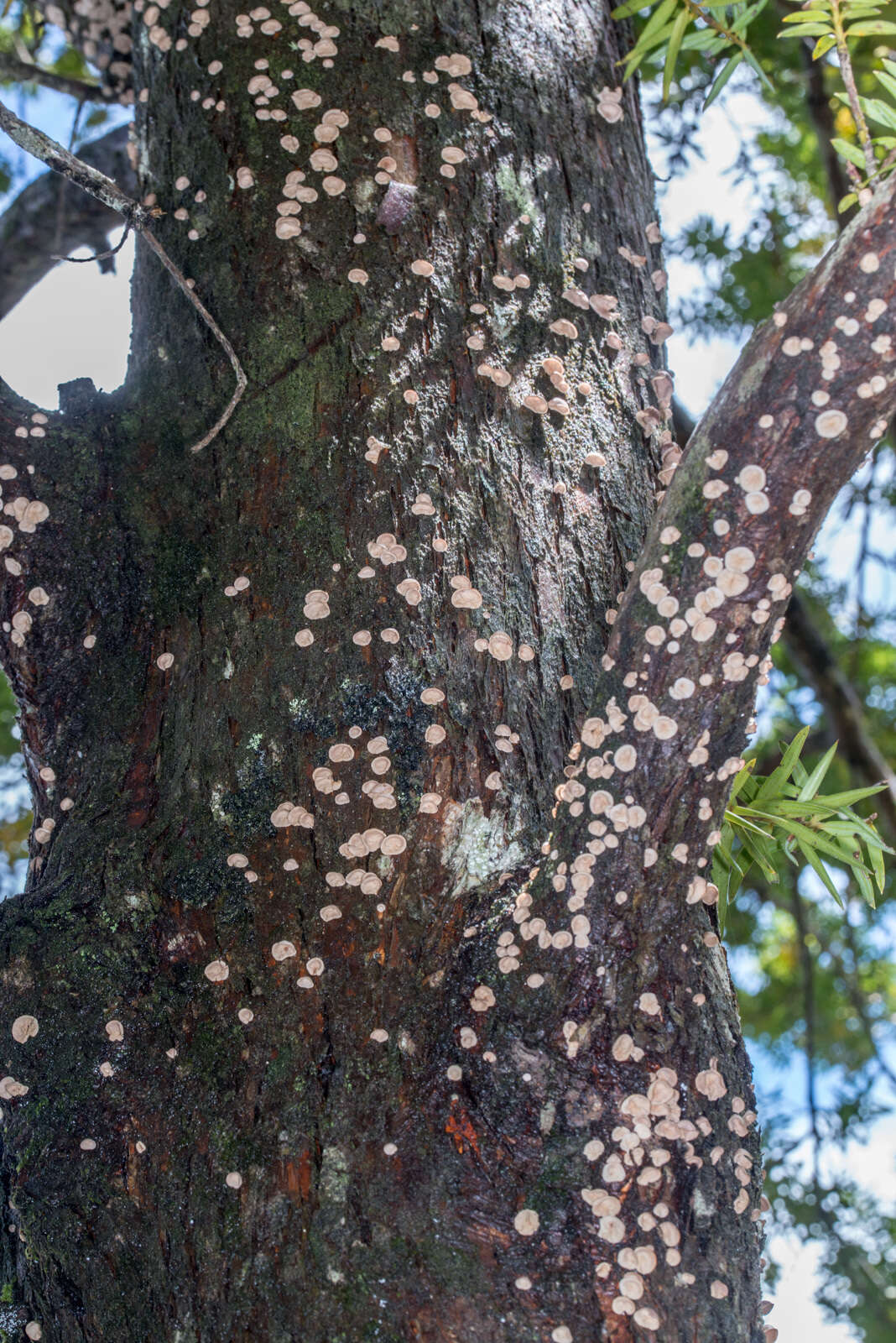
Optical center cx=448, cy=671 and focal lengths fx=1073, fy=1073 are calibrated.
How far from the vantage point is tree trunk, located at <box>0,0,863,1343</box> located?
34.4 inches

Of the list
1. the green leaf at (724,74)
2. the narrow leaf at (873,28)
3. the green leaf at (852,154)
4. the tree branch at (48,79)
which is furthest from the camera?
the tree branch at (48,79)

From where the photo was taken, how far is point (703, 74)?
2822mm

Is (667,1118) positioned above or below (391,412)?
below

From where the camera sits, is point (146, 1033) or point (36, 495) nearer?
point (146, 1033)

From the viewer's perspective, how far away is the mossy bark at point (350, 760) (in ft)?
2.86

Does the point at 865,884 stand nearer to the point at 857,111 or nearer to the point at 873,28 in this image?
the point at 857,111

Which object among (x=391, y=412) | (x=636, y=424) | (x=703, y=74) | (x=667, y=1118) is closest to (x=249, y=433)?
(x=391, y=412)

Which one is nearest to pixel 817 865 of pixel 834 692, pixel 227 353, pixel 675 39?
pixel 227 353

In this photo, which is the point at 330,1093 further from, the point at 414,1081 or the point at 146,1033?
the point at 146,1033

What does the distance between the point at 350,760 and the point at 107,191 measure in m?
0.64

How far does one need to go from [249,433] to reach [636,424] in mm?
437

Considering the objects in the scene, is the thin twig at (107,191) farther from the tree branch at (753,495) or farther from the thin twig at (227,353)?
the tree branch at (753,495)

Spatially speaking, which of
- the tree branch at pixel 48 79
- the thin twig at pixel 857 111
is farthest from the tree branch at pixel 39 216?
the thin twig at pixel 857 111

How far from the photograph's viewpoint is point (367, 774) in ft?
3.24
